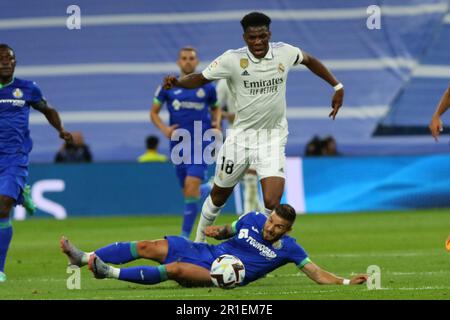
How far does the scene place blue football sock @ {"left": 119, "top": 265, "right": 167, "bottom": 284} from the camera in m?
11.0

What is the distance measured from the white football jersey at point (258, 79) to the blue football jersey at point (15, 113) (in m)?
1.93

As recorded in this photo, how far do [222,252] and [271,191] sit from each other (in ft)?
5.14

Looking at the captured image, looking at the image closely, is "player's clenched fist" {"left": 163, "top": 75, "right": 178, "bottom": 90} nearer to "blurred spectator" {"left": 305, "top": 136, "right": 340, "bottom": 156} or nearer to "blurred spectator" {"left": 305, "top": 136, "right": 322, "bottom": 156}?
"blurred spectator" {"left": 305, "top": 136, "right": 340, "bottom": 156}

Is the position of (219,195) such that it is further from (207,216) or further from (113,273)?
(113,273)

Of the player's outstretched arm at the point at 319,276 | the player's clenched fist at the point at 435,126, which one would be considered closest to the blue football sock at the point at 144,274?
the player's outstretched arm at the point at 319,276

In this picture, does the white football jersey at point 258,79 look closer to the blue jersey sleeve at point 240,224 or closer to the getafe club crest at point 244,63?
the getafe club crest at point 244,63

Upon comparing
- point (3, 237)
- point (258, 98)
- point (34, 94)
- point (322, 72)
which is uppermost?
point (322, 72)

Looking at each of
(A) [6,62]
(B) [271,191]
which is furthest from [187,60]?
(B) [271,191]

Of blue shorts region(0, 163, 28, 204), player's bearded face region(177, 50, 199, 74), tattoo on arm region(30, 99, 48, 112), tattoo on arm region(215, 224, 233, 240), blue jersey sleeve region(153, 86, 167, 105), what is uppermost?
player's bearded face region(177, 50, 199, 74)

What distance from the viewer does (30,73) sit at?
28531 millimetres

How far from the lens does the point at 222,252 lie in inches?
448

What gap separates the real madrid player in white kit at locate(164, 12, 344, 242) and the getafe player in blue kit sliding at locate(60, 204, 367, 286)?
52.3 inches

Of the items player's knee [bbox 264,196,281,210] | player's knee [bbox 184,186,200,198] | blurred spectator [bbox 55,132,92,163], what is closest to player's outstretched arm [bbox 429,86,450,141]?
player's knee [bbox 264,196,281,210]

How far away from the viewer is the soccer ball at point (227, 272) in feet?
36.1
